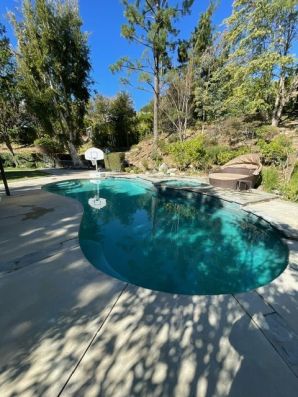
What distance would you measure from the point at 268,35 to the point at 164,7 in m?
6.70

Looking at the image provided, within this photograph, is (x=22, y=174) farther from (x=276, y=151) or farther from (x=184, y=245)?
(x=276, y=151)

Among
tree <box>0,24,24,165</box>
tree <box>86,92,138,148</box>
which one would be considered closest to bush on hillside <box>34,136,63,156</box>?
tree <box>0,24,24,165</box>

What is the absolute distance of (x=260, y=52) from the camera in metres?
12.8

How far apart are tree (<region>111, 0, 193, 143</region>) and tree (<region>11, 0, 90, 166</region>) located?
9.12 feet

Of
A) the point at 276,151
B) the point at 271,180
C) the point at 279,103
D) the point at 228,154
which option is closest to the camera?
the point at 271,180

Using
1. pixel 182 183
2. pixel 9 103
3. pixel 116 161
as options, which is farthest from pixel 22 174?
pixel 182 183

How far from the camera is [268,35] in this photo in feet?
40.2

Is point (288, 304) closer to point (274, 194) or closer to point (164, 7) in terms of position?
point (274, 194)

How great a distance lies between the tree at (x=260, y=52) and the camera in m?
11.6

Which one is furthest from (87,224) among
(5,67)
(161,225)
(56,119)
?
(56,119)

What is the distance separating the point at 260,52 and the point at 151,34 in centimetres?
705

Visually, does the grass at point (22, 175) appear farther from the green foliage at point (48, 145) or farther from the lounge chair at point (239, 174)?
the lounge chair at point (239, 174)

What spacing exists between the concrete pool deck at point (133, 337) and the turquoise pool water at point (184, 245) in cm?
80

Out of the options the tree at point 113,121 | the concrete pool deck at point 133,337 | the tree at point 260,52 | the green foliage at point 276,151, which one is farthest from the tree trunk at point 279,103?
the concrete pool deck at point 133,337
